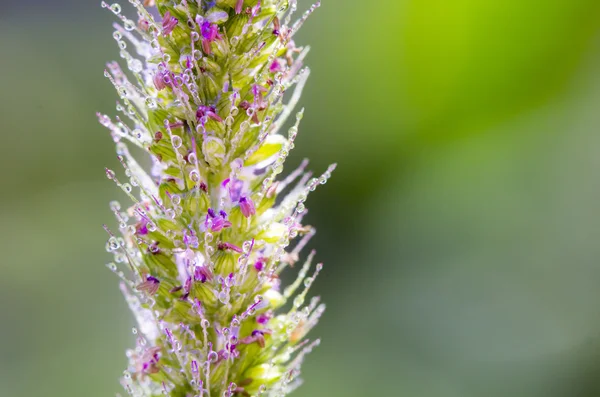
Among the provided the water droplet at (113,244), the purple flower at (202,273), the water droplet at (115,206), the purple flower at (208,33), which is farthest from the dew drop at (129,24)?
the purple flower at (202,273)

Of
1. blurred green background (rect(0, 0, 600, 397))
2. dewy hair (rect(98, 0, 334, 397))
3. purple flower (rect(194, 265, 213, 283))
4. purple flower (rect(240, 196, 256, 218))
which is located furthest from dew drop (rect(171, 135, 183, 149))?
blurred green background (rect(0, 0, 600, 397))

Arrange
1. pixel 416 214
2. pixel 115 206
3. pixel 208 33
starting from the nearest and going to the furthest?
pixel 208 33 < pixel 115 206 < pixel 416 214

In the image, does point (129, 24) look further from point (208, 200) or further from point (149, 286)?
point (149, 286)

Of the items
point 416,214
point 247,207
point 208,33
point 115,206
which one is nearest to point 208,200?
point 247,207

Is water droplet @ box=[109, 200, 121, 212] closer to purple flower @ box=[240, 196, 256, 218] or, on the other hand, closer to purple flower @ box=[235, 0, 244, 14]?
purple flower @ box=[240, 196, 256, 218]

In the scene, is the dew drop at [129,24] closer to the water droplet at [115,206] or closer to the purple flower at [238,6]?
the purple flower at [238,6]
